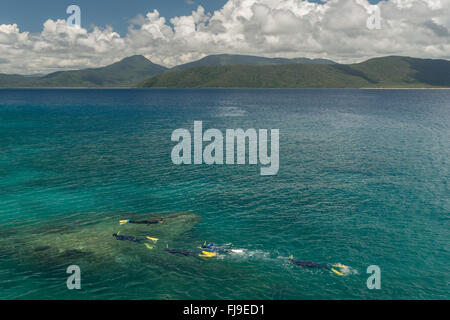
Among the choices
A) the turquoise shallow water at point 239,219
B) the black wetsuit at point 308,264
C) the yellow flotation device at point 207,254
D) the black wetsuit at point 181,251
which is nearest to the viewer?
the turquoise shallow water at point 239,219

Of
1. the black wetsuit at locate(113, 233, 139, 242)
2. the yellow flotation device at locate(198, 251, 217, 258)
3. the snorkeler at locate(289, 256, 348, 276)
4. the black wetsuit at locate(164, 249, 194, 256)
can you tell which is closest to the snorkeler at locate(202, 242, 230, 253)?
the yellow flotation device at locate(198, 251, 217, 258)

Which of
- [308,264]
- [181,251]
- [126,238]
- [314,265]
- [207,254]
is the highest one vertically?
[126,238]

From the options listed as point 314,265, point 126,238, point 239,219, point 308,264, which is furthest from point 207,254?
point 314,265

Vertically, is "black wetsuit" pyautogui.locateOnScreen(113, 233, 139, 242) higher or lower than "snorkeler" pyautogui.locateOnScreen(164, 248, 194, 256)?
higher

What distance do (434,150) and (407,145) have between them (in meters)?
9.55

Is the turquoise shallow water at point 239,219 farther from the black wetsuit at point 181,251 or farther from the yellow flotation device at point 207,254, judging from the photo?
the yellow flotation device at point 207,254

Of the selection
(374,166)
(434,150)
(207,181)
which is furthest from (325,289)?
(434,150)

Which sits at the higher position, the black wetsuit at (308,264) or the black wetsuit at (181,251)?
the black wetsuit at (181,251)

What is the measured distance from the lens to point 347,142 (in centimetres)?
11056

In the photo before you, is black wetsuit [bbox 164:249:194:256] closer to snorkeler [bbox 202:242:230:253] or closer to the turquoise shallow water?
the turquoise shallow water

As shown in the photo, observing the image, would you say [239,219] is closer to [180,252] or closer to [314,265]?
[180,252]

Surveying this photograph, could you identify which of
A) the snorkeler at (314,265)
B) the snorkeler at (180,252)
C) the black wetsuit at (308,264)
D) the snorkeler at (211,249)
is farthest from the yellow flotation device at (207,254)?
the black wetsuit at (308,264)

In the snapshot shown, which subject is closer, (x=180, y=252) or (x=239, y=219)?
(x=180, y=252)
